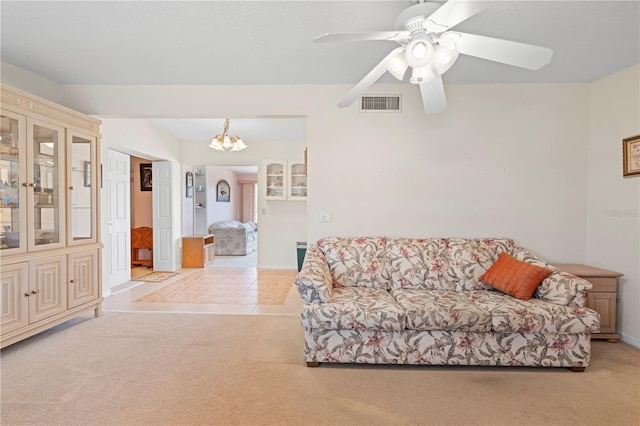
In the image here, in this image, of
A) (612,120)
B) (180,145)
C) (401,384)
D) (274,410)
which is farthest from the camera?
(180,145)

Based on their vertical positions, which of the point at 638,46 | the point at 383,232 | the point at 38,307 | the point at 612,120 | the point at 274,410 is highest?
the point at 638,46

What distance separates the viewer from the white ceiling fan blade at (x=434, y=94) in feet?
6.93

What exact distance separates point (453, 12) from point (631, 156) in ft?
8.22

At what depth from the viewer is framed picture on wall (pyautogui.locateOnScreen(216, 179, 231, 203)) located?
30.8 feet

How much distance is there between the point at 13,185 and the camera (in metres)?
2.64

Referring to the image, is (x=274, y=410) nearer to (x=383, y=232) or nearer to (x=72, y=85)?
(x=383, y=232)

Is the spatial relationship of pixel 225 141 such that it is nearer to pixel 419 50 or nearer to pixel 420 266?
pixel 420 266

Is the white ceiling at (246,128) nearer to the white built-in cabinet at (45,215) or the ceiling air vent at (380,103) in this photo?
the ceiling air vent at (380,103)

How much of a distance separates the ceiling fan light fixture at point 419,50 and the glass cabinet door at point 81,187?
121 inches

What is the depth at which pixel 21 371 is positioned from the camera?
236 centimetres

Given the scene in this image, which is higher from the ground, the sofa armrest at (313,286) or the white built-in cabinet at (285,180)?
the white built-in cabinet at (285,180)

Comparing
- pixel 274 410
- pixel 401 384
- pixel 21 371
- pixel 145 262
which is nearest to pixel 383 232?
pixel 401 384

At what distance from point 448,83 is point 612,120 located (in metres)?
1.49

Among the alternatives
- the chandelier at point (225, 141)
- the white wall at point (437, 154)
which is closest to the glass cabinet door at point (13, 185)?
the white wall at point (437, 154)
